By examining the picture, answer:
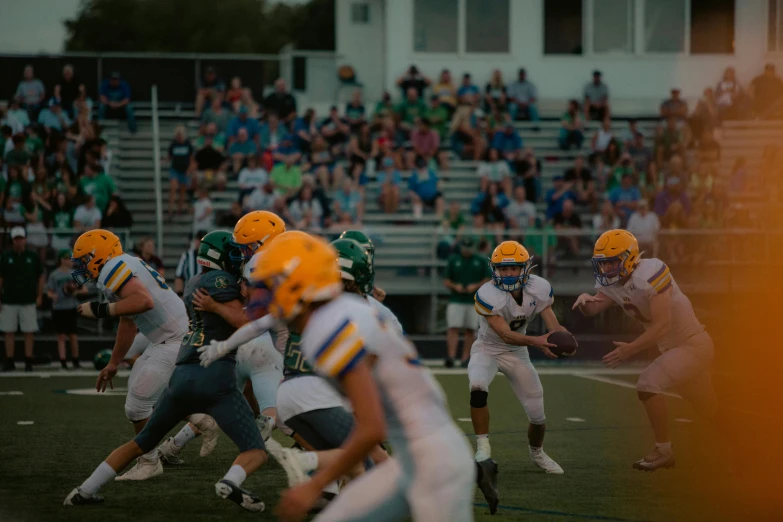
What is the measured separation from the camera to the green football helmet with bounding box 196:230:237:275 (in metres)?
7.43

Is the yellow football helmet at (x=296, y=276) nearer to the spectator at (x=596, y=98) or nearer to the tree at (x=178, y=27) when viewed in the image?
the spectator at (x=596, y=98)

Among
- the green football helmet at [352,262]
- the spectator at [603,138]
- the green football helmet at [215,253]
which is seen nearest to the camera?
the green football helmet at [352,262]

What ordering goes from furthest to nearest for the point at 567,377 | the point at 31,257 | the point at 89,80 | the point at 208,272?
the point at 89,80
the point at 31,257
the point at 567,377
the point at 208,272

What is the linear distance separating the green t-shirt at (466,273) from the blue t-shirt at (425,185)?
3.30m

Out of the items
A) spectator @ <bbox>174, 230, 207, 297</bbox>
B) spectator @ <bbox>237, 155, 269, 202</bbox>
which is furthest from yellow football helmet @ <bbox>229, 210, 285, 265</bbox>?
spectator @ <bbox>237, 155, 269, 202</bbox>

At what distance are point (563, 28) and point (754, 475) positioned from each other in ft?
60.0

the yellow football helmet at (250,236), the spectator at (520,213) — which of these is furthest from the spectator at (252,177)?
the yellow football helmet at (250,236)

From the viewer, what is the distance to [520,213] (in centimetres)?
1930

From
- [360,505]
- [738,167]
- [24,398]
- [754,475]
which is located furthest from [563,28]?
[360,505]

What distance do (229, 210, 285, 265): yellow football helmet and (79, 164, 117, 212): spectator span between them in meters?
11.6

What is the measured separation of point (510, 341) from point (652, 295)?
1202 millimetres

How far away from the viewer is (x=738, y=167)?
68.8ft

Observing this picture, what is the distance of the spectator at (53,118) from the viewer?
20703mm

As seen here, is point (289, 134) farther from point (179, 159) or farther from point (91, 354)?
point (91, 354)
